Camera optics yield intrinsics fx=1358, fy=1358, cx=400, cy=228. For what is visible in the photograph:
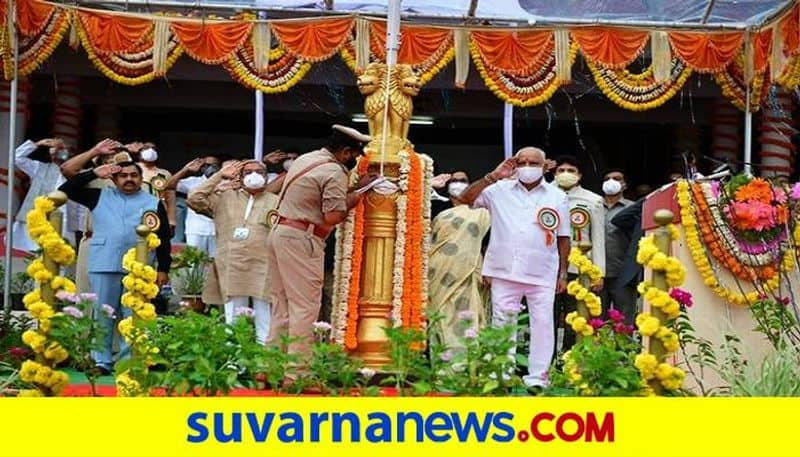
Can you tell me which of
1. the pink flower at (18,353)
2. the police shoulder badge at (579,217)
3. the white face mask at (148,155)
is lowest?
the pink flower at (18,353)

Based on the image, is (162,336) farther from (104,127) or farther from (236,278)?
(104,127)

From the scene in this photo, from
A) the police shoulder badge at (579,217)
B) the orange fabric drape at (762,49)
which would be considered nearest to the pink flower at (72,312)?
the police shoulder badge at (579,217)

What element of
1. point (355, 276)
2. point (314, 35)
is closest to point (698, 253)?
point (355, 276)

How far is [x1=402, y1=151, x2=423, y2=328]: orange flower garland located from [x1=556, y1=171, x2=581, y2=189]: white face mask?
2018 millimetres

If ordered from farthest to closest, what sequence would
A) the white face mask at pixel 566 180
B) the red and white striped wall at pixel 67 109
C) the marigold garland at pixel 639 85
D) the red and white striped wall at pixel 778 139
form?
the red and white striped wall at pixel 67 109 < the red and white striped wall at pixel 778 139 < the marigold garland at pixel 639 85 < the white face mask at pixel 566 180

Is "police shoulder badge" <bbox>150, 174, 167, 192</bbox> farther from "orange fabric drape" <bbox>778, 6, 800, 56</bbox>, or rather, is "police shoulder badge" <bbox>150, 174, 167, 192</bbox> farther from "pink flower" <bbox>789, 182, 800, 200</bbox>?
"orange fabric drape" <bbox>778, 6, 800, 56</bbox>

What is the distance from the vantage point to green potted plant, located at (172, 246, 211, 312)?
11.1 meters

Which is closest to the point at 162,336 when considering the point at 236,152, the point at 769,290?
the point at 769,290

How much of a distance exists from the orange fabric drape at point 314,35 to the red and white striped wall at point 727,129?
5.68m

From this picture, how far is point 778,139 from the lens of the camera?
15.3m

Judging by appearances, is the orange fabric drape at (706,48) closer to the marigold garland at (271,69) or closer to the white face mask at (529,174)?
the marigold garland at (271,69)

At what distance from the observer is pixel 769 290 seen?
7.49 metres

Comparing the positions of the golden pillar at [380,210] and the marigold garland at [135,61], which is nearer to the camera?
the golden pillar at [380,210]

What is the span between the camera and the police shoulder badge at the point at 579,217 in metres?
9.59
